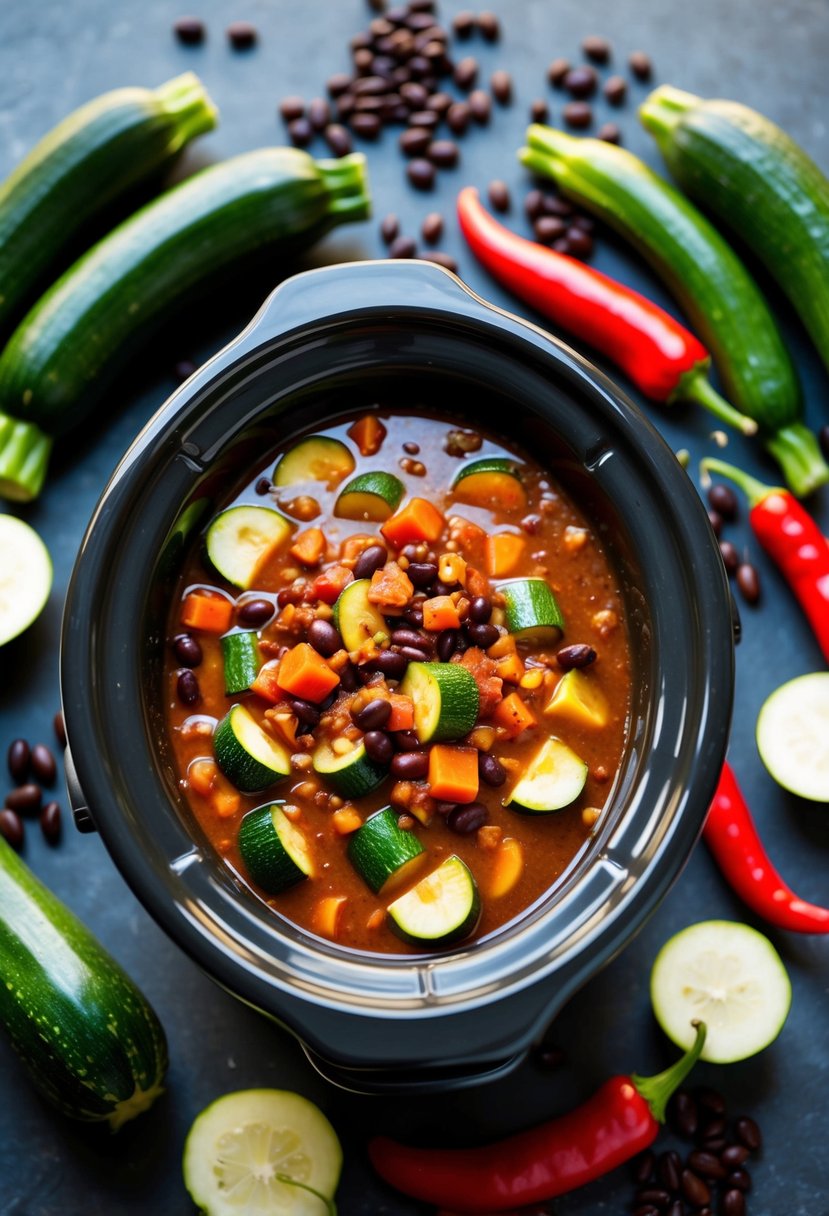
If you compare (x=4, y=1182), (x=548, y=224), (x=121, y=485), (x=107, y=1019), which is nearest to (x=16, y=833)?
(x=107, y=1019)

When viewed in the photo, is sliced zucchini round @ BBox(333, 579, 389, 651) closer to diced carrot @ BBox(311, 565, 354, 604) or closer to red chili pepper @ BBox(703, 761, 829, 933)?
diced carrot @ BBox(311, 565, 354, 604)

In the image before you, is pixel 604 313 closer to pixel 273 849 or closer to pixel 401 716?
pixel 401 716

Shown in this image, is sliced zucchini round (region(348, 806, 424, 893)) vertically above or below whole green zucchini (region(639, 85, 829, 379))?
below

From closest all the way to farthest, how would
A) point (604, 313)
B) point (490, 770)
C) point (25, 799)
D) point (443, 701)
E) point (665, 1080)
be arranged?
point (443, 701) → point (490, 770) → point (665, 1080) → point (25, 799) → point (604, 313)

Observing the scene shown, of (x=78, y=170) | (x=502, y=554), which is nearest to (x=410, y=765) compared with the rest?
(x=502, y=554)

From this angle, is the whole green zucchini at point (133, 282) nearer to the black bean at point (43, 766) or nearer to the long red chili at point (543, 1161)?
the black bean at point (43, 766)

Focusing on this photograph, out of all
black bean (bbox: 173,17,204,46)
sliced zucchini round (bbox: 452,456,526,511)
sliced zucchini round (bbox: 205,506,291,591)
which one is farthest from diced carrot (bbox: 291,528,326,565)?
black bean (bbox: 173,17,204,46)
